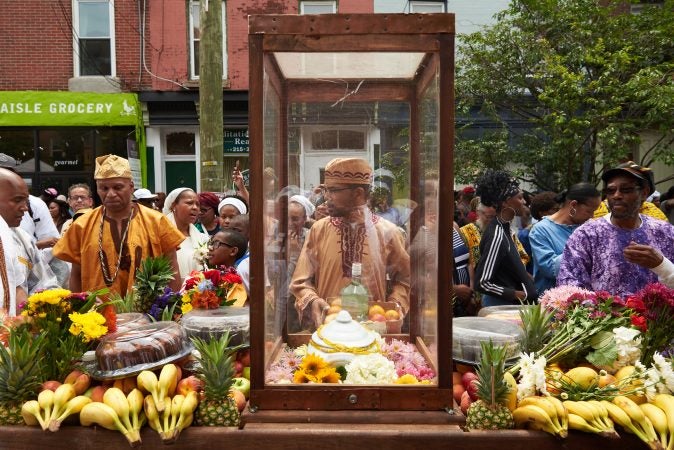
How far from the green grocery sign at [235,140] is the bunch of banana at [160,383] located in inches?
434

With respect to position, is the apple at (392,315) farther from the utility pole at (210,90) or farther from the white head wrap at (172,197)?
the utility pole at (210,90)

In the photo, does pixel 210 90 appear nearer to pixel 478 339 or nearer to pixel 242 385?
pixel 242 385

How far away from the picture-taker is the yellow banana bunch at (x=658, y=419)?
209 centimetres

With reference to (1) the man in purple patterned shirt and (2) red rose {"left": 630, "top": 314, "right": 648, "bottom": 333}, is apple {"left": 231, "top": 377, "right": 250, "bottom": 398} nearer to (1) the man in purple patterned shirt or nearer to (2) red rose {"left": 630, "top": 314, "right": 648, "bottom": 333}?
(2) red rose {"left": 630, "top": 314, "right": 648, "bottom": 333}

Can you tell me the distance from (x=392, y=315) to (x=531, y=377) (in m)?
1.04

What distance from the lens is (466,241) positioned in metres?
4.69

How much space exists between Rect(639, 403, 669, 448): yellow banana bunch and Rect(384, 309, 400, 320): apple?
4.08 feet

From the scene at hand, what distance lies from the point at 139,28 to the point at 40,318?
12147 mm

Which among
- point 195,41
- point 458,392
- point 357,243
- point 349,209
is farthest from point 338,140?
point 195,41

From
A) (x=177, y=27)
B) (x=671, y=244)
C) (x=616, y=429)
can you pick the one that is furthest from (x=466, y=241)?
(x=177, y=27)

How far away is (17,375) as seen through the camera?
87.4 inches

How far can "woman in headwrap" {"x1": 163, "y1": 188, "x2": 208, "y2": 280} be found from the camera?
479 cm

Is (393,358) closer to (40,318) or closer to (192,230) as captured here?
(40,318)

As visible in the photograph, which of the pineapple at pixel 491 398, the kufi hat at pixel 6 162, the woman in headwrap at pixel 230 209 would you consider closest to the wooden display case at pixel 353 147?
the pineapple at pixel 491 398
